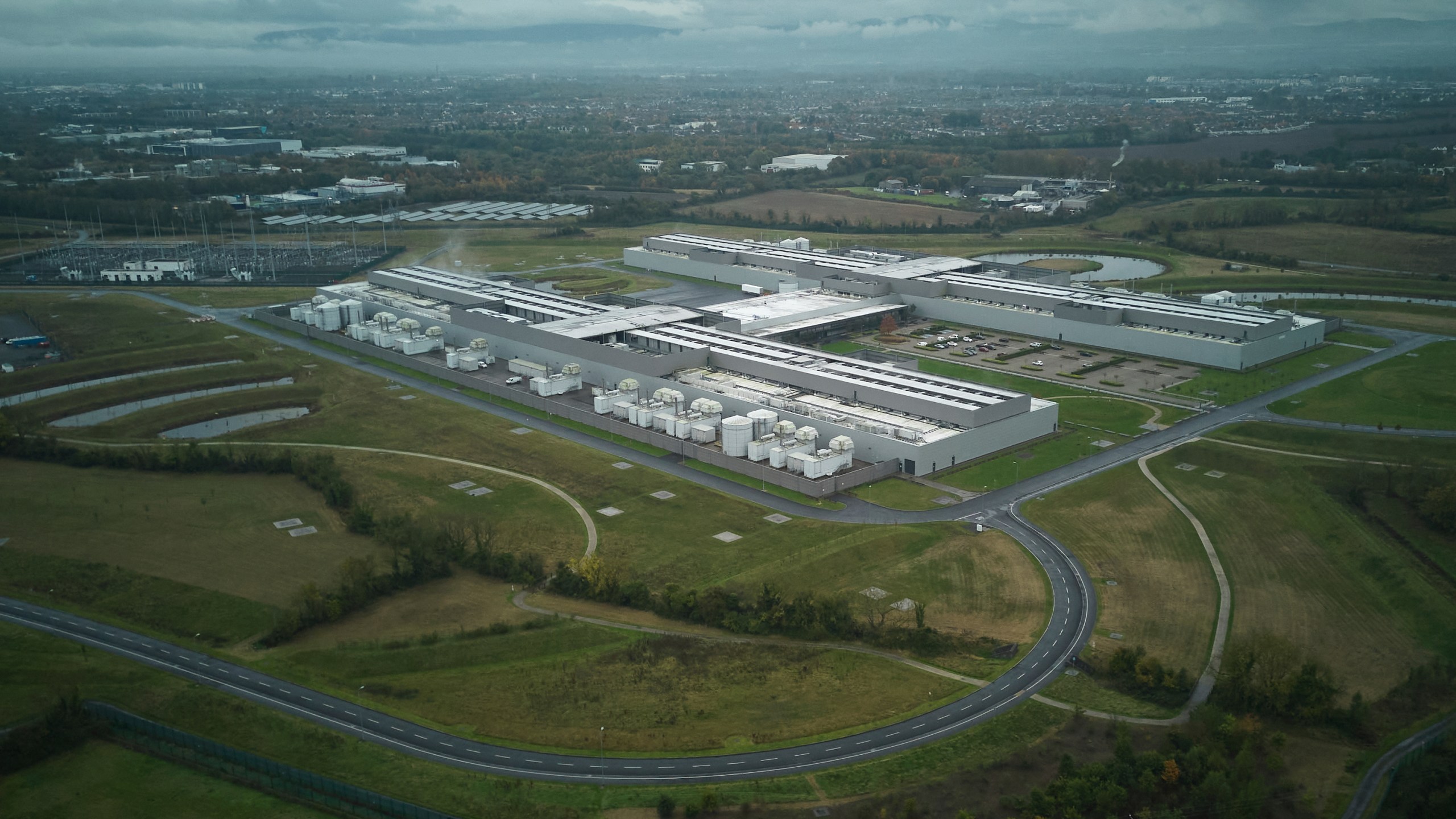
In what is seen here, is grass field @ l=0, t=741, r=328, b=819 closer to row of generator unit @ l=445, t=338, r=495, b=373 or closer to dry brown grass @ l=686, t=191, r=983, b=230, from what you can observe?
row of generator unit @ l=445, t=338, r=495, b=373

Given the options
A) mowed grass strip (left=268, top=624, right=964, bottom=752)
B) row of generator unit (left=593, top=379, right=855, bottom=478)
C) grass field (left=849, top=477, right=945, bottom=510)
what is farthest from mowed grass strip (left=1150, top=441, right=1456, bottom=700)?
row of generator unit (left=593, top=379, right=855, bottom=478)

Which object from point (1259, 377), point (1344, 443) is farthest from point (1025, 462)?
point (1259, 377)

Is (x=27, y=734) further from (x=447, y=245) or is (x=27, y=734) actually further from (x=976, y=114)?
(x=976, y=114)

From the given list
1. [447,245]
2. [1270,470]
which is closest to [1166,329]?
[1270,470]

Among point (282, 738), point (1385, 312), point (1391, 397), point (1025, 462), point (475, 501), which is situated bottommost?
point (282, 738)

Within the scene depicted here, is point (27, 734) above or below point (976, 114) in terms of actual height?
below

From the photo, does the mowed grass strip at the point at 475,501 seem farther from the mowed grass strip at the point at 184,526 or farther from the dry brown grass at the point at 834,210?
the dry brown grass at the point at 834,210

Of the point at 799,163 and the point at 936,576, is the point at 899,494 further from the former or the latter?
the point at 799,163
